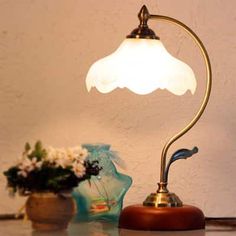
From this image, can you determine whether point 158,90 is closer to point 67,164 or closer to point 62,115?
point 62,115

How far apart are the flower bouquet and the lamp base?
175 millimetres

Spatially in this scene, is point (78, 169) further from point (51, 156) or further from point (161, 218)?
point (161, 218)

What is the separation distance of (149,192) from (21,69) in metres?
0.45

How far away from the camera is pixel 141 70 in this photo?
69.9 inches

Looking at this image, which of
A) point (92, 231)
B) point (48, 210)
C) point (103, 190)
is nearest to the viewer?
point (48, 210)

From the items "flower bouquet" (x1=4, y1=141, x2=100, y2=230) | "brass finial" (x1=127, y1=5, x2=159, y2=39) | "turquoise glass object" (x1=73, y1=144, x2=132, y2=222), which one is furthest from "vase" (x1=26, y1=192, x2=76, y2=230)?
"brass finial" (x1=127, y1=5, x2=159, y2=39)

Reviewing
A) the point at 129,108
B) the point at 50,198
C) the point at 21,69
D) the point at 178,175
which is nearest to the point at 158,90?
the point at 129,108

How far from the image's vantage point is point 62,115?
76.8 inches

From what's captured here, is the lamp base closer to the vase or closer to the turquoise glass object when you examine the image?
the turquoise glass object

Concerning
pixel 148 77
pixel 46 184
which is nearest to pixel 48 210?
pixel 46 184

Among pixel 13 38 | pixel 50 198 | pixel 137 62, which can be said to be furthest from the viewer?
pixel 13 38

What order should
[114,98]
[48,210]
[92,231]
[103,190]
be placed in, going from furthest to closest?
[114,98] → [103,190] → [92,231] → [48,210]

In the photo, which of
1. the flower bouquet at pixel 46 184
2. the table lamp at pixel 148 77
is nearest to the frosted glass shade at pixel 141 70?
the table lamp at pixel 148 77

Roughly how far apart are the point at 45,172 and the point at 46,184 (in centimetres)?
2
